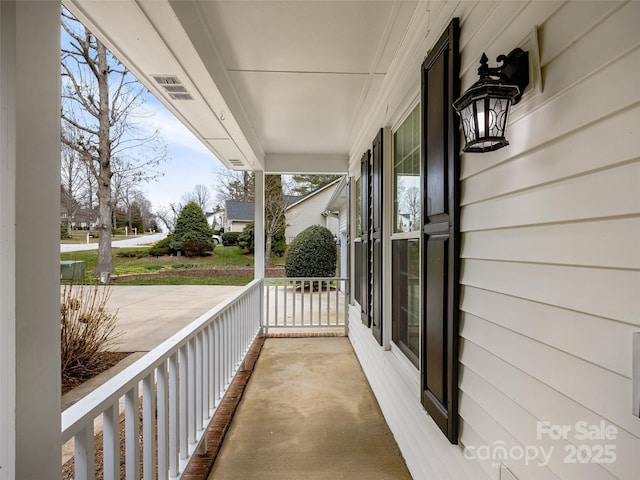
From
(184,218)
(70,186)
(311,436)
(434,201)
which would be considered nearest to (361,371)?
(311,436)

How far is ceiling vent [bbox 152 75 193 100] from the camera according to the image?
2.23 m

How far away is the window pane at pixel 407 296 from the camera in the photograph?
2172mm

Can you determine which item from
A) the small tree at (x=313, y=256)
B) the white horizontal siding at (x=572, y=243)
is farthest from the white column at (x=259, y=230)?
the small tree at (x=313, y=256)

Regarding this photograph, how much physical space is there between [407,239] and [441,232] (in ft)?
2.80

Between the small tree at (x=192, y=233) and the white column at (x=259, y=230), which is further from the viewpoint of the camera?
the small tree at (x=192, y=233)

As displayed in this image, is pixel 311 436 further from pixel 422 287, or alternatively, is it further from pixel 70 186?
pixel 70 186

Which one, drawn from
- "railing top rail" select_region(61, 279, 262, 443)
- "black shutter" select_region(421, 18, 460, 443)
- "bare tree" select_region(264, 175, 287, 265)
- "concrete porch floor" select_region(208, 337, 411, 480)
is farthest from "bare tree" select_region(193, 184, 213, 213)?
"black shutter" select_region(421, 18, 460, 443)

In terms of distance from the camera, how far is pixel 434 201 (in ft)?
5.28

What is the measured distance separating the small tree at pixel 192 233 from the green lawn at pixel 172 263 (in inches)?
17.4

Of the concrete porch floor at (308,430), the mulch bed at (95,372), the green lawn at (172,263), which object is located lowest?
the concrete porch floor at (308,430)

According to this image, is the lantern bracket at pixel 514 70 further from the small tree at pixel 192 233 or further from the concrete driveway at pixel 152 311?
the small tree at pixel 192 233

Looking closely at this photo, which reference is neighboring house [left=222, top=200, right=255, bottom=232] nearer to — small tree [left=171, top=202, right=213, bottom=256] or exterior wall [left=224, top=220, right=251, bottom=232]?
exterior wall [left=224, top=220, right=251, bottom=232]

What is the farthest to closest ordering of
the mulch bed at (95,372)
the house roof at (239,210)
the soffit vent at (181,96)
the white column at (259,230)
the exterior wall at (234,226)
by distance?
the exterior wall at (234,226)
the house roof at (239,210)
the white column at (259,230)
the mulch bed at (95,372)
the soffit vent at (181,96)

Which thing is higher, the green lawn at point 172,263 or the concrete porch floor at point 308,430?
the green lawn at point 172,263
